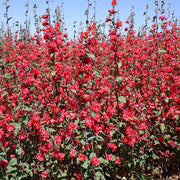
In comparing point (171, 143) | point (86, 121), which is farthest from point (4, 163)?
point (171, 143)

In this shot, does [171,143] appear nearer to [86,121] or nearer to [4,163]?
[86,121]

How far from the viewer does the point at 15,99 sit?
10.2 ft

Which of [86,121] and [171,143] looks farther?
[171,143]

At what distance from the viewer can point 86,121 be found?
2.50 meters

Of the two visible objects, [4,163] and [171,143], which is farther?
[171,143]

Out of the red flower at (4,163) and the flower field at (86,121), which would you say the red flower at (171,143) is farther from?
the red flower at (4,163)

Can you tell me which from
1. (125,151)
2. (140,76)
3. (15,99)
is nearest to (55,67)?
(15,99)

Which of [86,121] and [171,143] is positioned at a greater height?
[86,121]

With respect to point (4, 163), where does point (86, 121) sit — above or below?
above

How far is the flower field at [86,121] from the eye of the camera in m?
2.69

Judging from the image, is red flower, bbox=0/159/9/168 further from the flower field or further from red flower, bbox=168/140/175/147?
red flower, bbox=168/140/175/147

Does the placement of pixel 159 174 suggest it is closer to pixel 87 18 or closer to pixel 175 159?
pixel 175 159

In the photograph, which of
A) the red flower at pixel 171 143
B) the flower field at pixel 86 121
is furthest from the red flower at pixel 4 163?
the red flower at pixel 171 143

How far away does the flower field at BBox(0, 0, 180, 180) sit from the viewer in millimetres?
2693
